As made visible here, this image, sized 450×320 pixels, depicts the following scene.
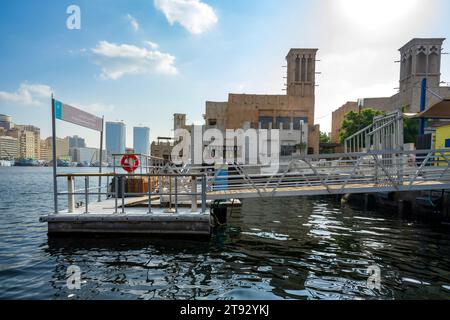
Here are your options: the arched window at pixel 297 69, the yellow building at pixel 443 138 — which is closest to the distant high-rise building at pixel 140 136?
the arched window at pixel 297 69

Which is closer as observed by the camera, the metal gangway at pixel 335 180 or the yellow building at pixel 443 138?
the metal gangway at pixel 335 180

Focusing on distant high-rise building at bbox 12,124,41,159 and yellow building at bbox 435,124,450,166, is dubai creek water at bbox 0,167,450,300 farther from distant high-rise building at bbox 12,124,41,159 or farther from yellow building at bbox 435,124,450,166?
distant high-rise building at bbox 12,124,41,159

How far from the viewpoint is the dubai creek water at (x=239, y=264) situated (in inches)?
222

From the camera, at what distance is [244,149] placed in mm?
41062

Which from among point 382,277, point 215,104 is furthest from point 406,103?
point 382,277

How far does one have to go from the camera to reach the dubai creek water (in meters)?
5.63

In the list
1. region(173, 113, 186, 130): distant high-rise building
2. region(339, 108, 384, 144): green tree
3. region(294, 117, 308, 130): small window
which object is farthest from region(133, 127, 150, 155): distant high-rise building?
region(339, 108, 384, 144): green tree

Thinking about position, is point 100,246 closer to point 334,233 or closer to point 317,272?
point 317,272

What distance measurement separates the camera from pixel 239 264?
716 cm

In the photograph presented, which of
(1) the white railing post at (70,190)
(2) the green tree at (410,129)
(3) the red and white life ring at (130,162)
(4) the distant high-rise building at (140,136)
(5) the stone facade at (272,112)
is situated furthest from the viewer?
(4) the distant high-rise building at (140,136)

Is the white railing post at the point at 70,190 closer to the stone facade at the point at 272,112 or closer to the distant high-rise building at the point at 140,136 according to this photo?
the stone facade at the point at 272,112

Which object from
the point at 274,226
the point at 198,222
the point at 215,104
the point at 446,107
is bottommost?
the point at 274,226

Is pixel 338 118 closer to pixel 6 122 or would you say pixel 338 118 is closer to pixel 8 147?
pixel 8 147
